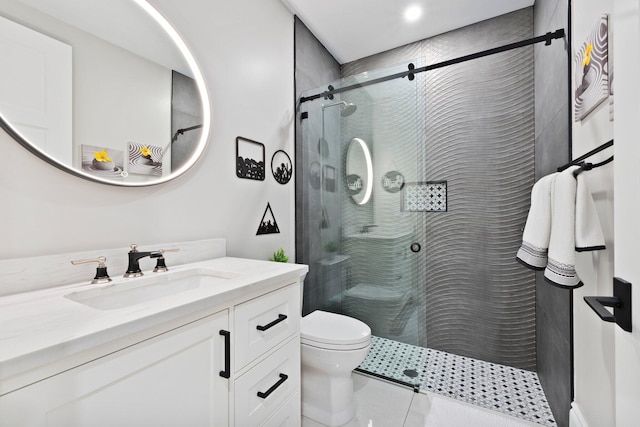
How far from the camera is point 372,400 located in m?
1.74

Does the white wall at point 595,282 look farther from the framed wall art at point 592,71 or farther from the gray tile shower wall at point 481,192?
the gray tile shower wall at point 481,192

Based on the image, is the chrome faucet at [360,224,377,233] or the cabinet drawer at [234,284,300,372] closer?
the cabinet drawer at [234,284,300,372]

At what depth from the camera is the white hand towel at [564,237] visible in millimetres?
1021

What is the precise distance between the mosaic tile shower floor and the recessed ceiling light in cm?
247

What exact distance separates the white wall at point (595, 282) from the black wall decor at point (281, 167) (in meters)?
1.64

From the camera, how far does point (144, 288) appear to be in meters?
1.05

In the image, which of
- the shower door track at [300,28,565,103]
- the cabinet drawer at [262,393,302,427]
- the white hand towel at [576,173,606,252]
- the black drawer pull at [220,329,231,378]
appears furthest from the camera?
the shower door track at [300,28,565,103]

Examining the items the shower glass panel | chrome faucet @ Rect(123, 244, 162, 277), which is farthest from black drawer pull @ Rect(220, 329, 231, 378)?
the shower glass panel

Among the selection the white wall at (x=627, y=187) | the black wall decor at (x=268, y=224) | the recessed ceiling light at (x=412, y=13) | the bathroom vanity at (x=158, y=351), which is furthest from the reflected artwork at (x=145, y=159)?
the recessed ceiling light at (x=412, y=13)

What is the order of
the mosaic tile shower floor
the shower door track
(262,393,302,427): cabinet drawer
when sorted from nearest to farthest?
(262,393,302,427): cabinet drawer, the shower door track, the mosaic tile shower floor

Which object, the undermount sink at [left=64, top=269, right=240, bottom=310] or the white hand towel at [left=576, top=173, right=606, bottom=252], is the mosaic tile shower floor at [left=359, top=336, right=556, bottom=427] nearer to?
the white hand towel at [left=576, top=173, right=606, bottom=252]

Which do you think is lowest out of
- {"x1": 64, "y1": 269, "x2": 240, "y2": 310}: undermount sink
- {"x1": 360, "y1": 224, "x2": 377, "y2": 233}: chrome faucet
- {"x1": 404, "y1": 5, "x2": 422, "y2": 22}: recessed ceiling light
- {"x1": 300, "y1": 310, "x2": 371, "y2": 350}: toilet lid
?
{"x1": 300, "y1": 310, "x2": 371, "y2": 350}: toilet lid

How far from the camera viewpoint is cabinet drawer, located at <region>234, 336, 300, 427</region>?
36.8 inches

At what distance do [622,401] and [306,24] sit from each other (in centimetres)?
269
